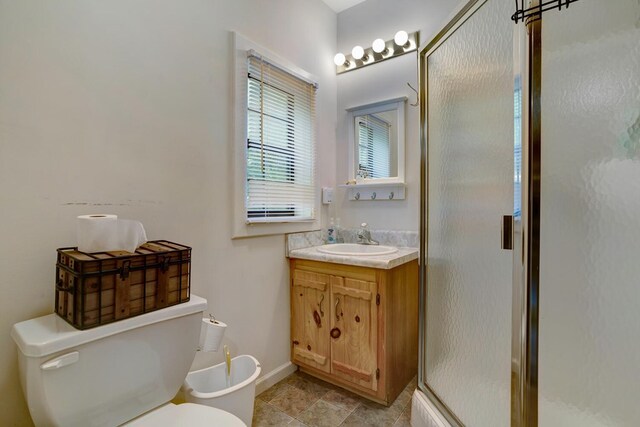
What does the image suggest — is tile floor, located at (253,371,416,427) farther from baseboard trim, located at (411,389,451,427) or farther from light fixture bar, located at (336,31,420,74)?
light fixture bar, located at (336,31,420,74)

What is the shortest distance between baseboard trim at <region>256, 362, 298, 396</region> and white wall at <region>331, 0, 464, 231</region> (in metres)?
Answer: 1.09

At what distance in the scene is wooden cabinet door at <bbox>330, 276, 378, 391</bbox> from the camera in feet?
5.44

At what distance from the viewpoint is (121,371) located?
927mm

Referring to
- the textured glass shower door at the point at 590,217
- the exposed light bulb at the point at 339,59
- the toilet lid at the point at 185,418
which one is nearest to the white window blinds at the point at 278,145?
the exposed light bulb at the point at 339,59

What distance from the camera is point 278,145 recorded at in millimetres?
1888

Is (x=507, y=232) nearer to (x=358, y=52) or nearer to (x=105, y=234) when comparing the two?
(x=105, y=234)

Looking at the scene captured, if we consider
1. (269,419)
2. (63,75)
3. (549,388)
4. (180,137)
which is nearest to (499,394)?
(549,388)

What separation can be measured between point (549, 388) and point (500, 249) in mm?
534

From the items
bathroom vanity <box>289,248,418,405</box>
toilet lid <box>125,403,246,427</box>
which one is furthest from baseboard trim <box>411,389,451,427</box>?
toilet lid <box>125,403,246,427</box>

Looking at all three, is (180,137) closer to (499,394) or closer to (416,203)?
(416,203)

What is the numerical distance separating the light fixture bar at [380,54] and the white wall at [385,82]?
3cm

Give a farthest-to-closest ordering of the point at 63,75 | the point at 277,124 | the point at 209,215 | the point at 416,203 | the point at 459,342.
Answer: the point at 416,203, the point at 277,124, the point at 209,215, the point at 459,342, the point at 63,75

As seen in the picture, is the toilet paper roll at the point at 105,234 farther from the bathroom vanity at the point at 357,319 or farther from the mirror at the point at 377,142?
the mirror at the point at 377,142

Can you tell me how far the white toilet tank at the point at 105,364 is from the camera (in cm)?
80
